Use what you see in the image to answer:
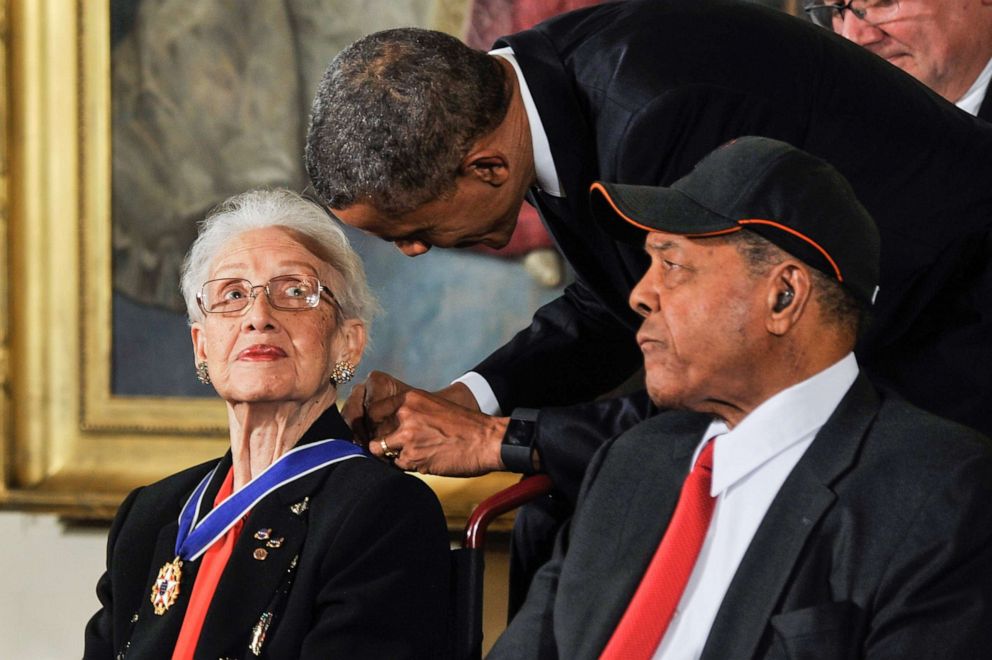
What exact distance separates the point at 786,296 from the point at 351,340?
0.99m

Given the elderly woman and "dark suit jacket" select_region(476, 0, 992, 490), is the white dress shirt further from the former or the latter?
the elderly woman

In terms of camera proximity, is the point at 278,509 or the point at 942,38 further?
the point at 942,38

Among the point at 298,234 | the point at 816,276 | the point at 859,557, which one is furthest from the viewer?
the point at 298,234

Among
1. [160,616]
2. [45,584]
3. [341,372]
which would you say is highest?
[341,372]

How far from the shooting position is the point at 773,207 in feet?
5.69

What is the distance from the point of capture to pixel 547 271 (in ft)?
11.9

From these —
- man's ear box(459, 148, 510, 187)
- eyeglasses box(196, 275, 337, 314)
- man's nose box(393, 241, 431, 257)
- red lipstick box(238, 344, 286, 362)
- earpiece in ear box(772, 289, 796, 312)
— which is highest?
man's ear box(459, 148, 510, 187)

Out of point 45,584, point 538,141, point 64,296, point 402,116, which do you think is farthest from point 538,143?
point 45,584

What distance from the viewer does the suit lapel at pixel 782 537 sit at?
165cm

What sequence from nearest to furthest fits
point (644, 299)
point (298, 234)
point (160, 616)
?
point (644, 299) → point (160, 616) → point (298, 234)

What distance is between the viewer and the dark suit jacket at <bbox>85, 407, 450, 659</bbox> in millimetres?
2121

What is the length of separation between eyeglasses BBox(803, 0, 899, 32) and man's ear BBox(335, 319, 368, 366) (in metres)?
1.44

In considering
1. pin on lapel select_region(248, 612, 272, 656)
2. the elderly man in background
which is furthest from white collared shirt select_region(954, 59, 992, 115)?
pin on lapel select_region(248, 612, 272, 656)

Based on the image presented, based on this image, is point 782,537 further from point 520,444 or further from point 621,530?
point 520,444
